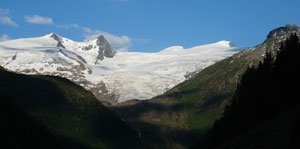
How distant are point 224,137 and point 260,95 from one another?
1598cm

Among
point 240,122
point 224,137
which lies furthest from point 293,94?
point 224,137

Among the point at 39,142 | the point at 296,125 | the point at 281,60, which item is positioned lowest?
the point at 39,142

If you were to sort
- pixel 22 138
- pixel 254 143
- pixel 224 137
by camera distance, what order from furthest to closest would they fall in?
1. pixel 22 138
2. pixel 224 137
3. pixel 254 143

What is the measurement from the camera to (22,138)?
151375 millimetres

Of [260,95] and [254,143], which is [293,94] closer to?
[260,95]

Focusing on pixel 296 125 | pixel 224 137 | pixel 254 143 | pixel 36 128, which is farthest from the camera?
pixel 36 128

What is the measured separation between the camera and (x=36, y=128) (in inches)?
6639

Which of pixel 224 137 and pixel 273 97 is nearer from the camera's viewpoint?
pixel 273 97

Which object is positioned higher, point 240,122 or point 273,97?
point 273,97

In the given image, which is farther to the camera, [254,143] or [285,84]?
[285,84]

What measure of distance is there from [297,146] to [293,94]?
44131 millimetres

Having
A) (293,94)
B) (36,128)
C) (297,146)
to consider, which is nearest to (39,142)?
(36,128)

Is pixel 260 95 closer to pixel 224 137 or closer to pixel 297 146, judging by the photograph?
pixel 224 137

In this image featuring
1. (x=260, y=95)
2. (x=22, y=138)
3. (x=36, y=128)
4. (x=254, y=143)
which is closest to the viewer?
(x=254, y=143)
